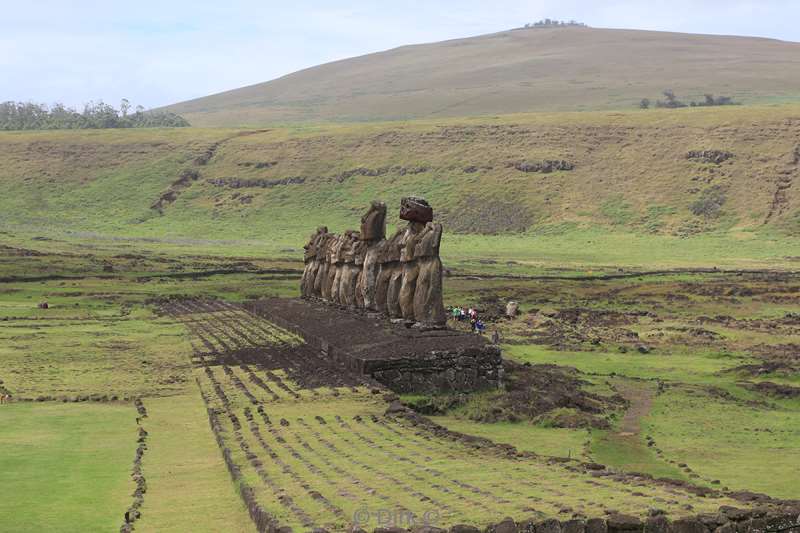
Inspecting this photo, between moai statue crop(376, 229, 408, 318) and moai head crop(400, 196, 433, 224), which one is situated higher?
moai head crop(400, 196, 433, 224)

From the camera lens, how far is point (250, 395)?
22.9 m

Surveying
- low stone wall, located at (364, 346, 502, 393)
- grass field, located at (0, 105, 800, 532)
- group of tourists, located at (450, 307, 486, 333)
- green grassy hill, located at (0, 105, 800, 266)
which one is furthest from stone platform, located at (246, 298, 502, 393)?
green grassy hill, located at (0, 105, 800, 266)

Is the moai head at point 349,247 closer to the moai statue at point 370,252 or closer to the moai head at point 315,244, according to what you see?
the moai statue at point 370,252

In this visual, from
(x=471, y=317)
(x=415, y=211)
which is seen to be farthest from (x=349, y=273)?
(x=415, y=211)

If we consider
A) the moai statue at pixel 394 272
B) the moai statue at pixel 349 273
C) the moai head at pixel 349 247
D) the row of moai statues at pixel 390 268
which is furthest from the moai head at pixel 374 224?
the moai statue at pixel 394 272

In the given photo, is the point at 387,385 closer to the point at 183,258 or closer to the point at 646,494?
the point at 646,494

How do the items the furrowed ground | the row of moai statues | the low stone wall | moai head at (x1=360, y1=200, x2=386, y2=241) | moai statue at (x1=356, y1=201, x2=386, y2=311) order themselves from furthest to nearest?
1. moai head at (x1=360, y1=200, x2=386, y2=241)
2. moai statue at (x1=356, y1=201, x2=386, y2=311)
3. the row of moai statues
4. the low stone wall
5. the furrowed ground

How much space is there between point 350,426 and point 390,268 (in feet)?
41.5

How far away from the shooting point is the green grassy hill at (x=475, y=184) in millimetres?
92062

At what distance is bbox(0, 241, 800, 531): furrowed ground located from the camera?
1351cm

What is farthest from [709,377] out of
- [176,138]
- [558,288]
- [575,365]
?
[176,138]

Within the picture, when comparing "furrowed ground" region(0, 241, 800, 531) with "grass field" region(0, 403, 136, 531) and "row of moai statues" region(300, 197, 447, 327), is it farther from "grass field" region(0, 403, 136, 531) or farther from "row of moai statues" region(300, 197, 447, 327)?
"row of moai statues" region(300, 197, 447, 327)

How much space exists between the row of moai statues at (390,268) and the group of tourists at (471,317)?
4.02 meters

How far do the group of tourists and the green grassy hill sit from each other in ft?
118
